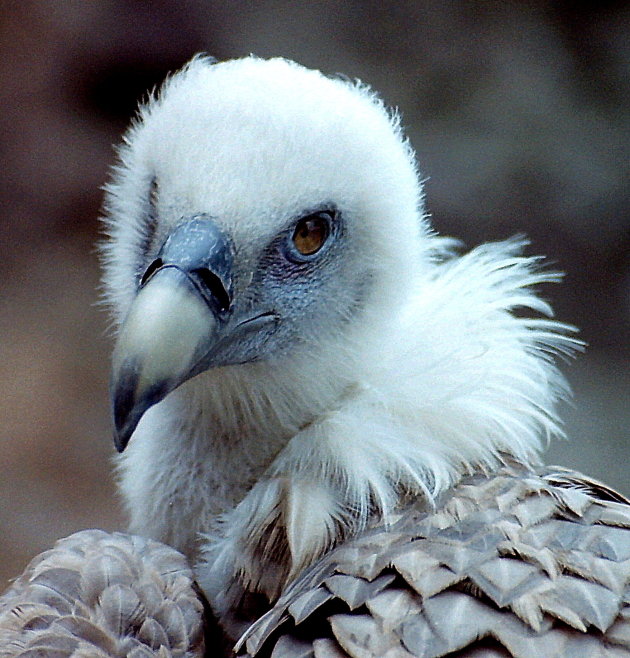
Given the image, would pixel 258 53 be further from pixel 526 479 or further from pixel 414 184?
pixel 526 479

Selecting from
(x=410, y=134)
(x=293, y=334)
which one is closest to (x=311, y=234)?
(x=293, y=334)

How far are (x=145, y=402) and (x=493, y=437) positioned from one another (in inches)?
15.4

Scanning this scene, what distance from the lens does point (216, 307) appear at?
98cm

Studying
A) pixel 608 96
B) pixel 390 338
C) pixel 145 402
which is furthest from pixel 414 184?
pixel 608 96

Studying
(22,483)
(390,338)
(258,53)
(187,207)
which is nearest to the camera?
(187,207)

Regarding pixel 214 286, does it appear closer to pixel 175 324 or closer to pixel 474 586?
pixel 175 324

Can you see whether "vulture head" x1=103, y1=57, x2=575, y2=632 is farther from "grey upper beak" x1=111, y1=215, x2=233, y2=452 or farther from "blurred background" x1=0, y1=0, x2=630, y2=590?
"blurred background" x1=0, y1=0, x2=630, y2=590

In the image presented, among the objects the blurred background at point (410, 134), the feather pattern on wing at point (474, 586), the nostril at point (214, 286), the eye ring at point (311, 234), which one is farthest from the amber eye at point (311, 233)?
the blurred background at point (410, 134)

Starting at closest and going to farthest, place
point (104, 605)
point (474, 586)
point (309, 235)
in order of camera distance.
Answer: point (474, 586) → point (104, 605) → point (309, 235)

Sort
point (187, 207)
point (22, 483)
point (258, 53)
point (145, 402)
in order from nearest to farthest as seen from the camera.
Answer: point (145, 402) < point (187, 207) < point (22, 483) < point (258, 53)

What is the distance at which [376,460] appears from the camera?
1022mm

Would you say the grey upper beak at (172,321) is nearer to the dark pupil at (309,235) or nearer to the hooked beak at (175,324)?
the hooked beak at (175,324)

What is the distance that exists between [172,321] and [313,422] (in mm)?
259

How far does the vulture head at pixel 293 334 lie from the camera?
0.99 meters
